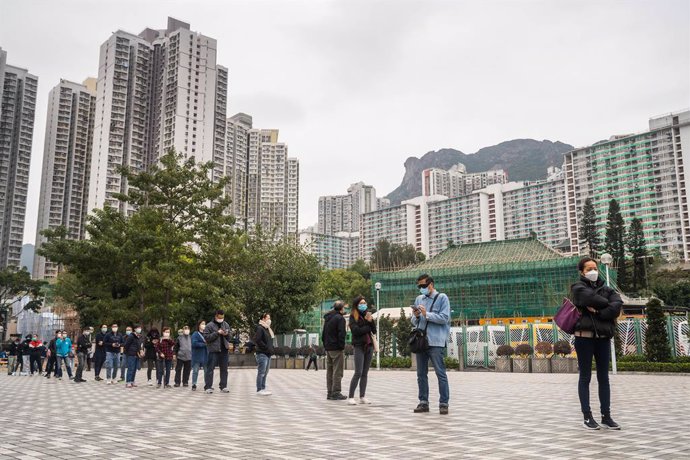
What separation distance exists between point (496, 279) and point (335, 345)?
2371 inches

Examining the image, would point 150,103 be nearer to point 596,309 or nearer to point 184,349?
point 184,349

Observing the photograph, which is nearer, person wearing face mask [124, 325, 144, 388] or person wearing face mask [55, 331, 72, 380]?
person wearing face mask [124, 325, 144, 388]

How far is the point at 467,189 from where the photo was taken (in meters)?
200

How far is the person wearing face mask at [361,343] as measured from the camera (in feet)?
31.1

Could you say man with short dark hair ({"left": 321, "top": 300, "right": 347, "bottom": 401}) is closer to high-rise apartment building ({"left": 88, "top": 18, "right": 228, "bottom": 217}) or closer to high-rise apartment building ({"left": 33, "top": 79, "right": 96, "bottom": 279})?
high-rise apartment building ({"left": 88, "top": 18, "right": 228, "bottom": 217})

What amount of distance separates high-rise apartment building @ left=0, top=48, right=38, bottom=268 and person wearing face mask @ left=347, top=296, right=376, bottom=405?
9817 cm

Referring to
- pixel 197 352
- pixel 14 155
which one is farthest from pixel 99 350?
pixel 14 155

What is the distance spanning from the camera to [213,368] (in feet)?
42.8

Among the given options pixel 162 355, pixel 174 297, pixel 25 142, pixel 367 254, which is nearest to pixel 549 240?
pixel 367 254

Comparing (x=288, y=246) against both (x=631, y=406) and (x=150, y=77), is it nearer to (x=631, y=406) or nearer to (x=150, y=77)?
(x=631, y=406)

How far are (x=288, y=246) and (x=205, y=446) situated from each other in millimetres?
33779

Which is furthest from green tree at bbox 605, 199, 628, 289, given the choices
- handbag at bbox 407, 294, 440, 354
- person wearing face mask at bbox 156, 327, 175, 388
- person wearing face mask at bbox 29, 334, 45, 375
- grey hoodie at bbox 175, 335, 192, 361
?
handbag at bbox 407, 294, 440, 354

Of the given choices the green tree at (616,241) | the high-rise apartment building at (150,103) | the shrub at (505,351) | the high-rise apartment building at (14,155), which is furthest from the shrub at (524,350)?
the high-rise apartment building at (14,155)

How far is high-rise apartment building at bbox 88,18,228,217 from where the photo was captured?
93500mm
